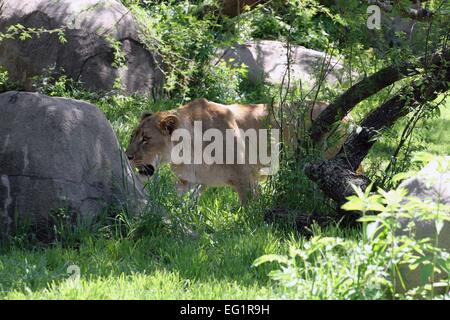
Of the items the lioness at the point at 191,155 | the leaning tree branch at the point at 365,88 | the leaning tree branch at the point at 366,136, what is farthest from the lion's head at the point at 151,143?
the leaning tree branch at the point at 366,136

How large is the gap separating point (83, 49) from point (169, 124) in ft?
11.3

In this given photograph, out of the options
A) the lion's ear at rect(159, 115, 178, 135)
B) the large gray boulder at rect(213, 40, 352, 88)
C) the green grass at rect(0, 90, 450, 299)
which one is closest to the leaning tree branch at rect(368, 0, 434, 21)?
the green grass at rect(0, 90, 450, 299)

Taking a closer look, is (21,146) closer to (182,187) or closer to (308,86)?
(182,187)

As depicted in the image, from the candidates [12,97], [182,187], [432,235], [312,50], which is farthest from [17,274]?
[312,50]

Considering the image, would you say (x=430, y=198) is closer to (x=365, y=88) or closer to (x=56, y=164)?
(x=365, y=88)

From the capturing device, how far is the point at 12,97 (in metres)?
7.62

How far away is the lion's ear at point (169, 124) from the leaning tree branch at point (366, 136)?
6.41 ft

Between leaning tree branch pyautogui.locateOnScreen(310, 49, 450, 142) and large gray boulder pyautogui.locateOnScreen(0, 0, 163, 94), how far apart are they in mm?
3974

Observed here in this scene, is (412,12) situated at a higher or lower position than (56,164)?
higher

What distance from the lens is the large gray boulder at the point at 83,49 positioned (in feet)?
39.8

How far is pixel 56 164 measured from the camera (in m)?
7.32

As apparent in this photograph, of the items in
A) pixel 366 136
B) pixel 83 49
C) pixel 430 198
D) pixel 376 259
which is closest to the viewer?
→ pixel 376 259

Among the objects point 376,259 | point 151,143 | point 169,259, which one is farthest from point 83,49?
point 376,259

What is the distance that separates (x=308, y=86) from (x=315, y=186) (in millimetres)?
4381
